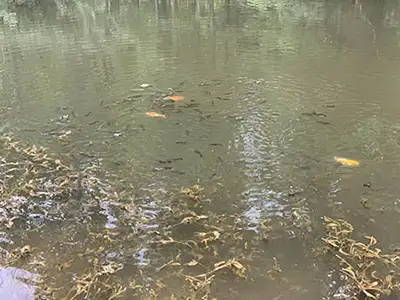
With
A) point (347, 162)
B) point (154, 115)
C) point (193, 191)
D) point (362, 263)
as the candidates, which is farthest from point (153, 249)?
point (154, 115)

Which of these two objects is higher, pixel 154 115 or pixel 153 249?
pixel 154 115

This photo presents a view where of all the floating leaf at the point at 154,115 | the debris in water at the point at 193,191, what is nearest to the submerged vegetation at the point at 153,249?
the debris in water at the point at 193,191

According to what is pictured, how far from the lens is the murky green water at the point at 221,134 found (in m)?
4.90

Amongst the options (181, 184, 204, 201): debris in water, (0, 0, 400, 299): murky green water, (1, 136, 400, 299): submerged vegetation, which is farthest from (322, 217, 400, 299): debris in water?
(181, 184, 204, 201): debris in water

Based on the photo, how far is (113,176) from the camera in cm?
639

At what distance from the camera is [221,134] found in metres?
7.62

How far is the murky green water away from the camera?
4898mm

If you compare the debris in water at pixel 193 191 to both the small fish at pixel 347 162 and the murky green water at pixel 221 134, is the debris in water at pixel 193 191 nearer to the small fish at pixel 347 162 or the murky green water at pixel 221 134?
the murky green water at pixel 221 134

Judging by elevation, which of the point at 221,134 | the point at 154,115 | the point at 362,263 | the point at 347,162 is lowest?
the point at 362,263

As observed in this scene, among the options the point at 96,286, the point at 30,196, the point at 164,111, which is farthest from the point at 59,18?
the point at 96,286

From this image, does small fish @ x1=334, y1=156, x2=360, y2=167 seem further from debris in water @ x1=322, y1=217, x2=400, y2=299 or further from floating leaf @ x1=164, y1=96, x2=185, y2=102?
floating leaf @ x1=164, y1=96, x2=185, y2=102

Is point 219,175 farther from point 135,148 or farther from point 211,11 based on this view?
point 211,11

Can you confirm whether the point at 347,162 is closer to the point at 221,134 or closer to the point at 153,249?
the point at 221,134

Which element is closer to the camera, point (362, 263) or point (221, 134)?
point (362, 263)
